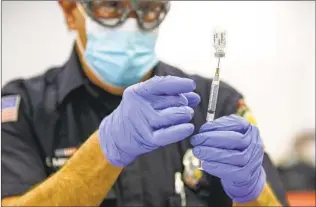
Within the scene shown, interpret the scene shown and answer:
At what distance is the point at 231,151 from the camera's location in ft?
1.97

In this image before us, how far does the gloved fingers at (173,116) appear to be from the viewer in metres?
0.58

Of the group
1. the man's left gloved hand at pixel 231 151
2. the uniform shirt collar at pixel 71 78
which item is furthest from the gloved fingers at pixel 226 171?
the uniform shirt collar at pixel 71 78

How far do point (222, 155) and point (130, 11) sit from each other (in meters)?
0.32

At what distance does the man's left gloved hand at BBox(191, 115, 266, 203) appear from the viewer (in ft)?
1.90

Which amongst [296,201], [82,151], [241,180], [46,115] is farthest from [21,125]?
[296,201]

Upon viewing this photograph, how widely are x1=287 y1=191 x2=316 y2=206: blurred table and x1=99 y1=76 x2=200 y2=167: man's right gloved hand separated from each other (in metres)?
0.69

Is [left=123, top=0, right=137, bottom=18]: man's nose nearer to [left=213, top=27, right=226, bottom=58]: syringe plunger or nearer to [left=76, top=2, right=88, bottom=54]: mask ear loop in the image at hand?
[left=76, top=2, right=88, bottom=54]: mask ear loop

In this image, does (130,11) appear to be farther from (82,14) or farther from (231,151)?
(231,151)

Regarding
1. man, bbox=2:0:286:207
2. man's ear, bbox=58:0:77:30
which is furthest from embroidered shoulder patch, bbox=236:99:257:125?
man's ear, bbox=58:0:77:30

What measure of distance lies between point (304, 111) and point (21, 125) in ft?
3.03

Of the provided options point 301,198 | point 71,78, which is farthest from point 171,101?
point 301,198

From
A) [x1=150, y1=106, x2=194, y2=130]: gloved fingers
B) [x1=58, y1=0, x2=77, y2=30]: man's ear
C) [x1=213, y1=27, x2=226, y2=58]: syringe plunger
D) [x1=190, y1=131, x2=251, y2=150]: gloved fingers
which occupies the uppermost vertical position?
[x1=213, y1=27, x2=226, y2=58]: syringe plunger

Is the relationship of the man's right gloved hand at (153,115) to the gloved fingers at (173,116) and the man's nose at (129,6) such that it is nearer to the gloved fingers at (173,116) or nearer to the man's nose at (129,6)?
the gloved fingers at (173,116)

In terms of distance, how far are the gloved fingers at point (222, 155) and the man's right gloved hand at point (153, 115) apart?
28 mm
